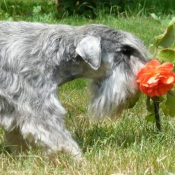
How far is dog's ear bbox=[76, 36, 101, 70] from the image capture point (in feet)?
13.4

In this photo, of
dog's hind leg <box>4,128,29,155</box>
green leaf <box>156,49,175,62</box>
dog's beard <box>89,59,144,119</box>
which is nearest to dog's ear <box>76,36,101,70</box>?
dog's beard <box>89,59,144,119</box>

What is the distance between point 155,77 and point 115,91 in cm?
38

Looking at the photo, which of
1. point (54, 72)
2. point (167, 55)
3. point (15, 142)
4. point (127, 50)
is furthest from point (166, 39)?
point (15, 142)

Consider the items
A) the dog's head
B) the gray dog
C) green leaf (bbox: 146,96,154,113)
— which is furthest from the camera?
green leaf (bbox: 146,96,154,113)

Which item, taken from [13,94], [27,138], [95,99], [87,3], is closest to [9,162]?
[27,138]

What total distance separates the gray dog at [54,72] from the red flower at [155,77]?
159 millimetres

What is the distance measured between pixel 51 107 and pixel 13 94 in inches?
11.9

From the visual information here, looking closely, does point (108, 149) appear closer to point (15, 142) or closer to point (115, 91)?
point (115, 91)

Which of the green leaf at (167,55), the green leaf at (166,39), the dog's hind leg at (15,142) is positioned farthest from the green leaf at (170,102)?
the dog's hind leg at (15,142)

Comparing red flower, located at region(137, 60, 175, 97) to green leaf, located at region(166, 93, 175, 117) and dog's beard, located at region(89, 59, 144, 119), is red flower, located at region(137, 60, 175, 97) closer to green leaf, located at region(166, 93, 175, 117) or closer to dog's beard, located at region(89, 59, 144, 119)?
dog's beard, located at region(89, 59, 144, 119)

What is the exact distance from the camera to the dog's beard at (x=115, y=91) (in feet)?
14.0

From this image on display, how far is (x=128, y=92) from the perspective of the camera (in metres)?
4.29

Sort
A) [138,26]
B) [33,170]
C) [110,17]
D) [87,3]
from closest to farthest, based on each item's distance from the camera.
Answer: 1. [33,170]
2. [138,26]
3. [110,17]
4. [87,3]

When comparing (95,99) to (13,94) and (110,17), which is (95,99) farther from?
(110,17)
